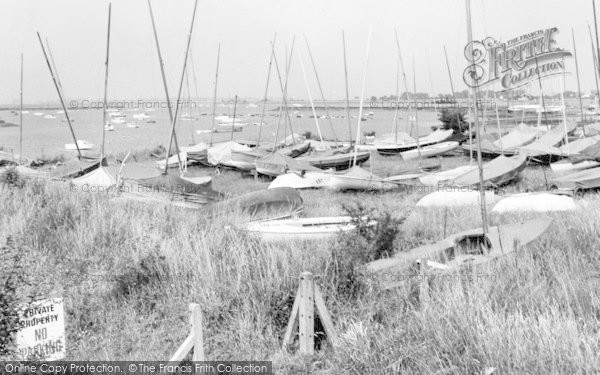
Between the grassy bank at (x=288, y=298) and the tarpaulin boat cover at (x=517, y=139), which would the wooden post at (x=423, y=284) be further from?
the tarpaulin boat cover at (x=517, y=139)

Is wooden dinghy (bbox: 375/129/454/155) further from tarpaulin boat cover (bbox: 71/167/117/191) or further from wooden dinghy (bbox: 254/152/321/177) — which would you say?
tarpaulin boat cover (bbox: 71/167/117/191)

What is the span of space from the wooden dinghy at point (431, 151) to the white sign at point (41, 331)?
2557 centimetres

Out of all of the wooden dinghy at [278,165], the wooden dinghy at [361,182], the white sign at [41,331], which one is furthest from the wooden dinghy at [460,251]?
the wooden dinghy at [278,165]

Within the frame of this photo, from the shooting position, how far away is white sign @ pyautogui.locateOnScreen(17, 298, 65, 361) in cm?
463

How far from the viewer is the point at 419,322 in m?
5.16

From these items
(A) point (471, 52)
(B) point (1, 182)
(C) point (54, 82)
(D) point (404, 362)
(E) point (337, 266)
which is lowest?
(D) point (404, 362)

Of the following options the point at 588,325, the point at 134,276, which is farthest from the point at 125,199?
the point at 588,325

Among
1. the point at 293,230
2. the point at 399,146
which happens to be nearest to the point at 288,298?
the point at 293,230

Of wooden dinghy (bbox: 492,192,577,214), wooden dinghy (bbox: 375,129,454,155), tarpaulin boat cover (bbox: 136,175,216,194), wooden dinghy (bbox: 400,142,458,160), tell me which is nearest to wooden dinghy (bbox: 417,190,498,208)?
wooden dinghy (bbox: 492,192,577,214)

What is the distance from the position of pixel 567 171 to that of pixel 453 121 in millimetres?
19405

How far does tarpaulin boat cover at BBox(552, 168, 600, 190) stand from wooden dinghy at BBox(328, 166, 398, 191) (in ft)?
16.0

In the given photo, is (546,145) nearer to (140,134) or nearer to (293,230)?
(293,230)

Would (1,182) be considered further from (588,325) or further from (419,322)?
(588,325)

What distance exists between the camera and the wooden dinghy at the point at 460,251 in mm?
6934
